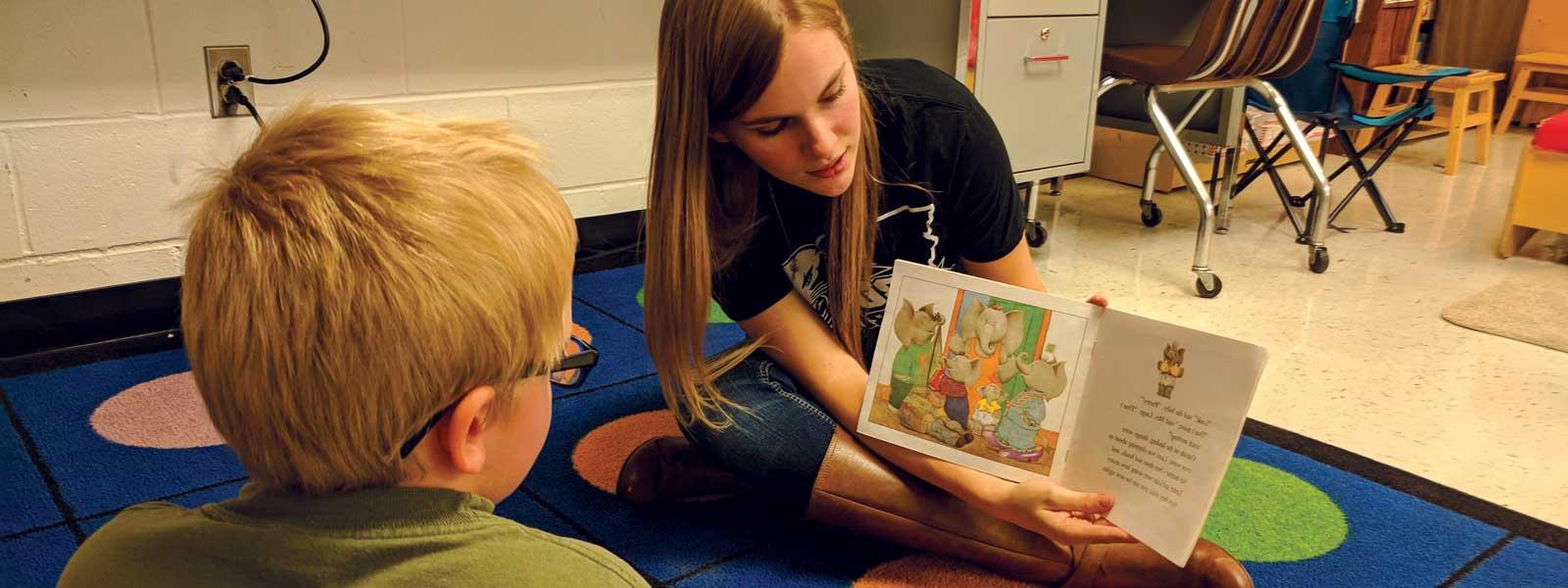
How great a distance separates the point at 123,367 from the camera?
167 centimetres

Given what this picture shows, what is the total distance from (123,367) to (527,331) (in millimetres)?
1434

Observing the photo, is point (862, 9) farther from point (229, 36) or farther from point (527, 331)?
point (527, 331)

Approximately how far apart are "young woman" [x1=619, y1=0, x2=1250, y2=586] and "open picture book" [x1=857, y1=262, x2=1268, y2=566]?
38 mm

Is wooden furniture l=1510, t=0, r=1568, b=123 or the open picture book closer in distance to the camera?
the open picture book

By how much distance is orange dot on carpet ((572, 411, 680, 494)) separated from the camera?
4.50 ft

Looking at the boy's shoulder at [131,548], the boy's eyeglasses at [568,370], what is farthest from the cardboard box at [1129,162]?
the boy's shoulder at [131,548]

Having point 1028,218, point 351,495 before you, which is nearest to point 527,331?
point 351,495

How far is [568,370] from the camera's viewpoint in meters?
0.64

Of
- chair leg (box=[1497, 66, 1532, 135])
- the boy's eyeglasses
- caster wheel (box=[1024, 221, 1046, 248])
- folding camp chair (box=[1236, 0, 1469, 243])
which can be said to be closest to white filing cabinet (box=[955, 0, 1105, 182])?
caster wheel (box=[1024, 221, 1046, 248])

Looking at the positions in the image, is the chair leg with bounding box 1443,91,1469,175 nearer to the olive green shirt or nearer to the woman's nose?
the woman's nose

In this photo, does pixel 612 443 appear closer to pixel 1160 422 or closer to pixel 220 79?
pixel 1160 422

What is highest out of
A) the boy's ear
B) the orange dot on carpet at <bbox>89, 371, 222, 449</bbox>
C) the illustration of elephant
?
the boy's ear

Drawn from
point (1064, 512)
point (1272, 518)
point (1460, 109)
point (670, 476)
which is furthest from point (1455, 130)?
point (670, 476)

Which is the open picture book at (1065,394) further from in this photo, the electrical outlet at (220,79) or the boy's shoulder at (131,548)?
the electrical outlet at (220,79)
